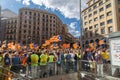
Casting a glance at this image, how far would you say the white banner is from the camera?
9175 mm

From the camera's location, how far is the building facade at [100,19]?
4907 centimetres

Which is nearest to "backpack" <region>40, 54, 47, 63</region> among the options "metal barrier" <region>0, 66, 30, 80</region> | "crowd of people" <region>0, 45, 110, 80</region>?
"crowd of people" <region>0, 45, 110, 80</region>

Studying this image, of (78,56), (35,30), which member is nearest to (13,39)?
(35,30)

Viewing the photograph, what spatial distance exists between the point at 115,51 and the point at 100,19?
47957mm

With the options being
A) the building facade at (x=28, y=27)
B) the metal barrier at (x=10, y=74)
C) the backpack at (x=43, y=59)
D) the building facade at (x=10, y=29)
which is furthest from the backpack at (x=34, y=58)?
the building facade at (x=10, y=29)

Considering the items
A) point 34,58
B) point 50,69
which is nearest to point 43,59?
point 34,58

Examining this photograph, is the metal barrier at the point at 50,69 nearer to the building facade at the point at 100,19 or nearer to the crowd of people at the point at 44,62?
the crowd of people at the point at 44,62

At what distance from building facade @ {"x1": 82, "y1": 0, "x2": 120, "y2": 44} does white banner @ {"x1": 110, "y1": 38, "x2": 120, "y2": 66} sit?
40.8 meters

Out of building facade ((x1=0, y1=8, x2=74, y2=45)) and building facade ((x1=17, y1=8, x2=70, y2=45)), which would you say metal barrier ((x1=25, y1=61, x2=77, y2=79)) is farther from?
building facade ((x1=17, y1=8, x2=70, y2=45))

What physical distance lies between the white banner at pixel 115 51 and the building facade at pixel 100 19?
40.8 metres

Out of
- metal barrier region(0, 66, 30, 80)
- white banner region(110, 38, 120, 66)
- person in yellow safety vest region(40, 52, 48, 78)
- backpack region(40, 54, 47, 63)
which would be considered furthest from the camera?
backpack region(40, 54, 47, 63)

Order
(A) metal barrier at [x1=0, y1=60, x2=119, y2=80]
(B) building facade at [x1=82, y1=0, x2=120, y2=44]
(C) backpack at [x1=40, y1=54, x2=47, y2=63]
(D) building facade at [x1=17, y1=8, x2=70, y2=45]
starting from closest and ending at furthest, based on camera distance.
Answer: (A) metal barrier at [x1=0, y1=60, x2=119, y2=80]
(C) backpack at [x1=40, y1=54, x2=47, y2=63]
(B) building facade at [x1=82, y1=0, x2=120, y2=44]
(D) building facade at [x1=17, y1=8, x2=70, y2=45]

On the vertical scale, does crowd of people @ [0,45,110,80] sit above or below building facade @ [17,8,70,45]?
below

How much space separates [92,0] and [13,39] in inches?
1648
